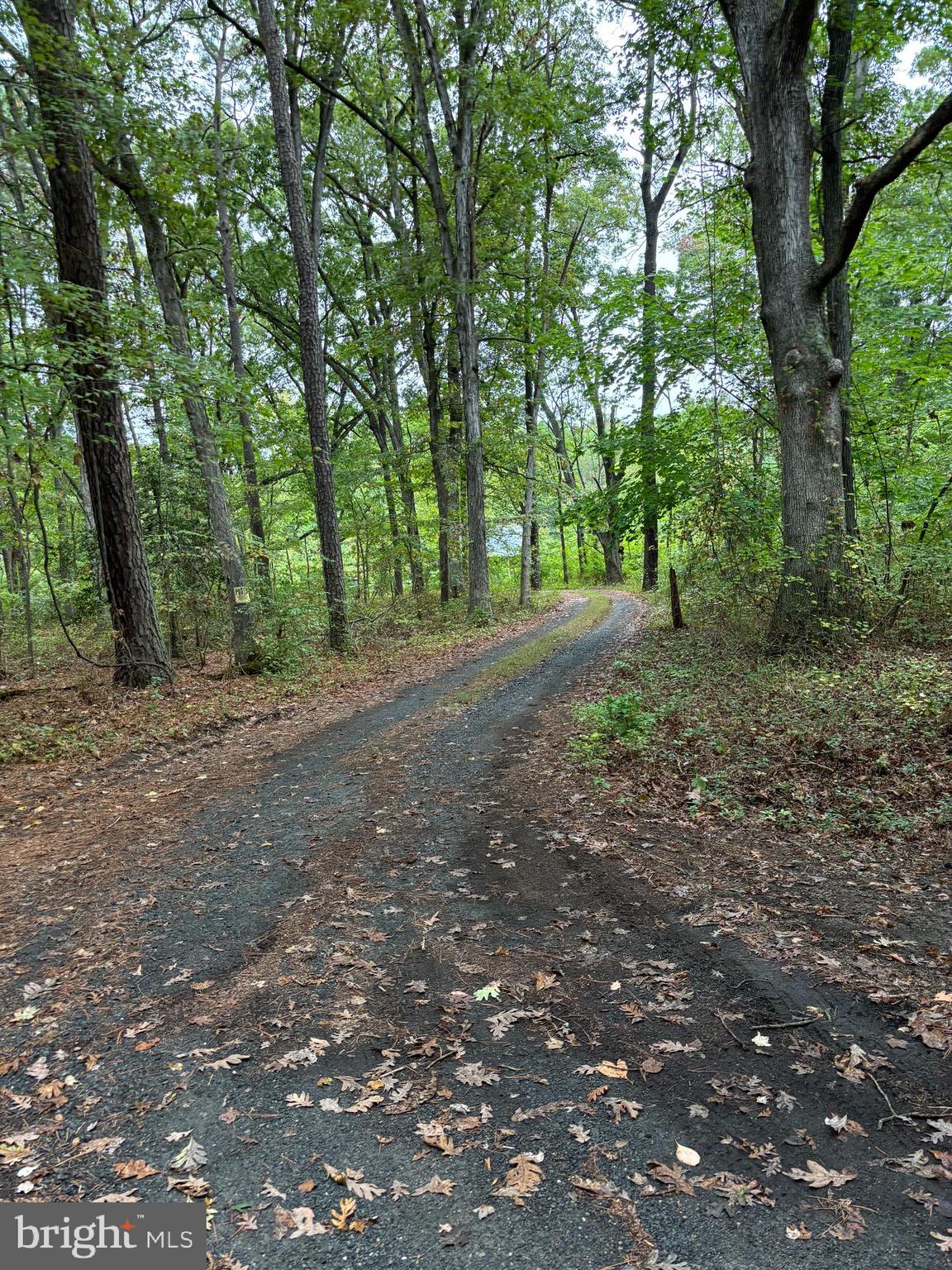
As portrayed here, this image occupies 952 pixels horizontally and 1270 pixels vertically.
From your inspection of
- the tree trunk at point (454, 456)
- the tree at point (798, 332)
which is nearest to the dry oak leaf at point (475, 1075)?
the tree at point (798, 332)

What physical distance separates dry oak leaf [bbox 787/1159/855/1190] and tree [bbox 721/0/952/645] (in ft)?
22.9

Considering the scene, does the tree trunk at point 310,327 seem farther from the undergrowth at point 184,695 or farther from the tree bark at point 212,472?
the tree bark at point 212,472

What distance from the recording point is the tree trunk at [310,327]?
11516mm

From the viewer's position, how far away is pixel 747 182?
8555 mm

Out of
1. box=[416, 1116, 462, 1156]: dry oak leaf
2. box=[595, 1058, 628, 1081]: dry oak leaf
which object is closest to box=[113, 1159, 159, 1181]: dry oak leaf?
box=[416, 1116, 462, 1156]: dry oak leaf

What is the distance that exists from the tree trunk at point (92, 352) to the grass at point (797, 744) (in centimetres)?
709

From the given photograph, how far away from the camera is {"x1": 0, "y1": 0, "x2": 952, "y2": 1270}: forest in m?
2.37

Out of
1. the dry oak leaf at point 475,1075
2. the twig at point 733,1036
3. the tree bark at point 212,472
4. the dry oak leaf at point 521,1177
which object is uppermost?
the tree bark at point 212,472

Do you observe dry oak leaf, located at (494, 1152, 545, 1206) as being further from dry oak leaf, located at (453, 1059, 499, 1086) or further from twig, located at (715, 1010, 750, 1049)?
twig, located at (715, 1010, 750, 1049)

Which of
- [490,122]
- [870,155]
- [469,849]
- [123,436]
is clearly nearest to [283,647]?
[123,436]

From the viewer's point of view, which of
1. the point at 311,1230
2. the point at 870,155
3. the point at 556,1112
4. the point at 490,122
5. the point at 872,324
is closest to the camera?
the point at 311,1230

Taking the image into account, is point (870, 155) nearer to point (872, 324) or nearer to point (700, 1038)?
point (872, 324)

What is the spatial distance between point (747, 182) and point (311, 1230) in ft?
37.5

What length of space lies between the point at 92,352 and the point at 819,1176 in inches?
386
